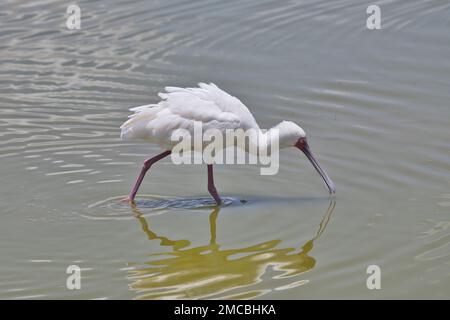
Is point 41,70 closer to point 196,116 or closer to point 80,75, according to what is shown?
point 80,75

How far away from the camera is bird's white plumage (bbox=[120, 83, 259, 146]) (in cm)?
1032

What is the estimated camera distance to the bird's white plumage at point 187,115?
406 inches

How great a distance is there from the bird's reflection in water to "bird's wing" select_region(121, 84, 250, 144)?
1.08 m

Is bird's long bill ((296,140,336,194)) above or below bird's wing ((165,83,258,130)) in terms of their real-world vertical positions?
below

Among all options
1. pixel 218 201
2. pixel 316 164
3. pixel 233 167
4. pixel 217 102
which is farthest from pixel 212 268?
pixel 233 167

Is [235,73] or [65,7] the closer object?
[235,73]

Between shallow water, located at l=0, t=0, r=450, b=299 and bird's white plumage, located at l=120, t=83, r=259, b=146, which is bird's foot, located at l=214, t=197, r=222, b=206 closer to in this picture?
shallow water, located at l=0, t=0, r=450, b=299

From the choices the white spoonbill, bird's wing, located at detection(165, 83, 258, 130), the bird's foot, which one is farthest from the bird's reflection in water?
bird's wing, located at detection(165, 83, 258, 130)

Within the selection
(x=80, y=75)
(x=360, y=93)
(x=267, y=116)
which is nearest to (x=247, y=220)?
(x=267, y=116)

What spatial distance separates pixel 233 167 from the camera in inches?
456

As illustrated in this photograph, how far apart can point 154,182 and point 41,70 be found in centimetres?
421

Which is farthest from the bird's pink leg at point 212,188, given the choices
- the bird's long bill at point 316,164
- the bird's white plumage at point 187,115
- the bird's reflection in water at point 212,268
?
the bird's long bill at point 316,164

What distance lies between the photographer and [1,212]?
10.2 m

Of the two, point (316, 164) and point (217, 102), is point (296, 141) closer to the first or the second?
point (316, 164)
